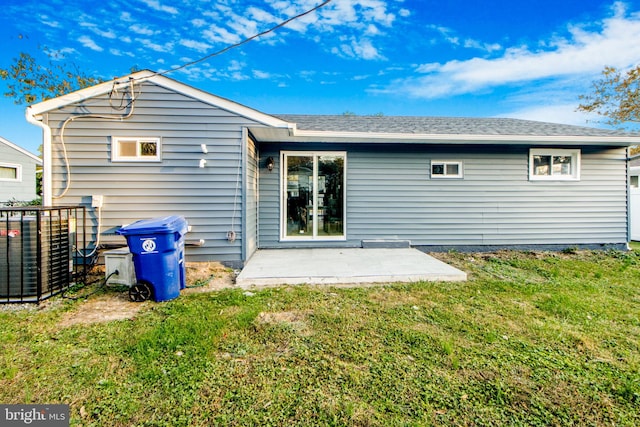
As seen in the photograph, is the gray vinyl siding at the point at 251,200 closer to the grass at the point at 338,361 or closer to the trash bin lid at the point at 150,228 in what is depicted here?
the trash bin lid at the point at 150,228

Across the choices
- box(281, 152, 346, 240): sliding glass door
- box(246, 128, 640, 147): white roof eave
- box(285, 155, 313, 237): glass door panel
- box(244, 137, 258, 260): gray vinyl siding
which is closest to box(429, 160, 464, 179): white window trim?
box(246, 128, 640, 147): white roof eave

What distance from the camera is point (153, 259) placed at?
365 centimetres

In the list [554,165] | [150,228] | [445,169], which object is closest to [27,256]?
[150,228]

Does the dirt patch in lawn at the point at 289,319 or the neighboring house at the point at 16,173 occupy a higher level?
the neighboring house at the point at 16,173

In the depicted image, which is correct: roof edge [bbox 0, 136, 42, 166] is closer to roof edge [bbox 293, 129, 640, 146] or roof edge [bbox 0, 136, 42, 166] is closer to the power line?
the power line

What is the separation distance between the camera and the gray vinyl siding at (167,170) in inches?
196

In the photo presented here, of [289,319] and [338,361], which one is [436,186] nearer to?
[289,319]

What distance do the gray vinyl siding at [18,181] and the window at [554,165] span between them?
18.4 m

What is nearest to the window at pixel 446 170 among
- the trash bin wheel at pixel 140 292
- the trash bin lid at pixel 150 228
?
the trash bin lid at pixel 150 228

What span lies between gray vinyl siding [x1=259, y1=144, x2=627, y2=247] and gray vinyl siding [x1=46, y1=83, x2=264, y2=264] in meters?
1.49

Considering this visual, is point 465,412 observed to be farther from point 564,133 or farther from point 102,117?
point 564,133

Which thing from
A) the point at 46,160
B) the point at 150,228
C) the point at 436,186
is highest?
the point at 46,160

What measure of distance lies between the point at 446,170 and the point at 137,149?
638 centimetres

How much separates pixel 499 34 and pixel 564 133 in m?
5.52
